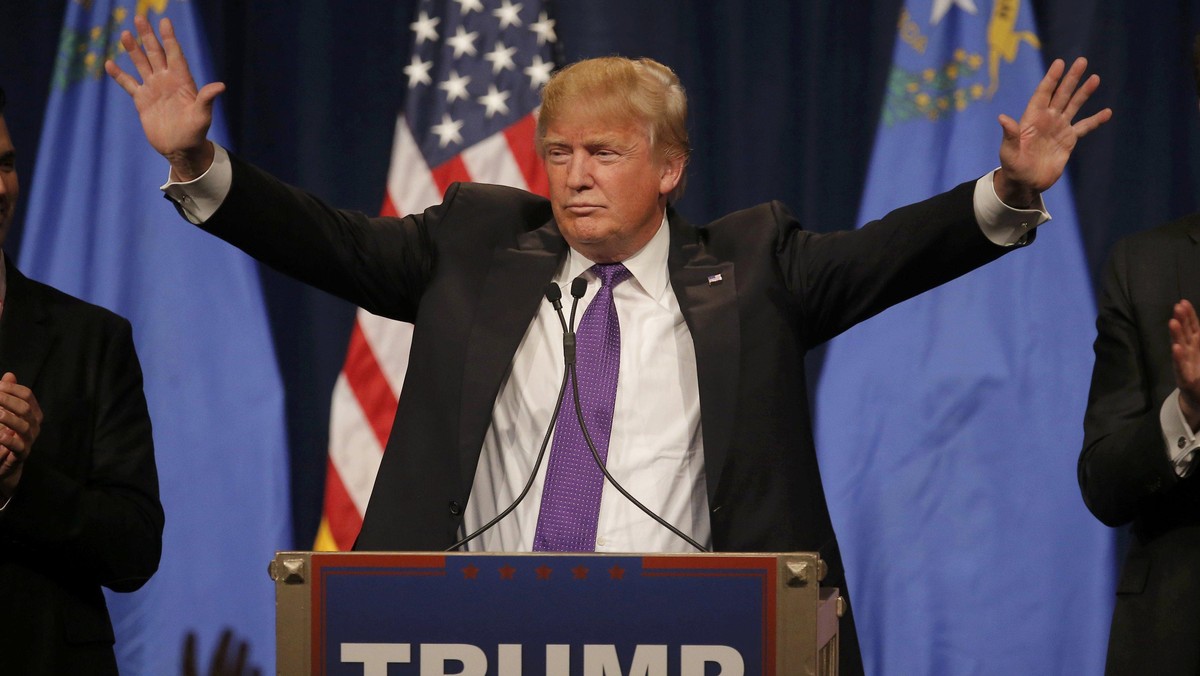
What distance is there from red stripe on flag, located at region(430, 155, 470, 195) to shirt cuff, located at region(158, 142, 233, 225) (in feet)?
5.14

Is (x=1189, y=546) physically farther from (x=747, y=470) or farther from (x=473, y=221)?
(x=473, y=221)

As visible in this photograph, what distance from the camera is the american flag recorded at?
140 inches

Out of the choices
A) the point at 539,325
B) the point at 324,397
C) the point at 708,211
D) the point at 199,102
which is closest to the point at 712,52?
the point at 708,211

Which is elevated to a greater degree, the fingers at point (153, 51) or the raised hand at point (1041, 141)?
the fingers at point (153, 51)

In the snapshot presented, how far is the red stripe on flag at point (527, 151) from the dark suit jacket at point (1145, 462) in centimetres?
163

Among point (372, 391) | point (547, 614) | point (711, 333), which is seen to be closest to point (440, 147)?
point (372, 391)

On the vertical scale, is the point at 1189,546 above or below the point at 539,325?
below

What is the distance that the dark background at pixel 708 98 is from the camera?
3508 mm

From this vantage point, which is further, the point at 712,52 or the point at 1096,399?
the point at 712,52

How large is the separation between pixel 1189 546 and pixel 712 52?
1.96 metres

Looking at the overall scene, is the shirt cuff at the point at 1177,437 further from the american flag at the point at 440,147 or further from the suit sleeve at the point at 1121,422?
the american flag at the point at 440,147

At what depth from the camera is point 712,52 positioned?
12.0ft

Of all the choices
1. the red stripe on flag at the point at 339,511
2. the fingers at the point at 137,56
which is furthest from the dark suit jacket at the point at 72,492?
the red stripe on flag at the point at 339,511

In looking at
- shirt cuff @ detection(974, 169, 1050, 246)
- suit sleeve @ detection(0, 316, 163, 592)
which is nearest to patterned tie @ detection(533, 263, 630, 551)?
shirt cuff @ detection(974, 169, 1050, 246)
